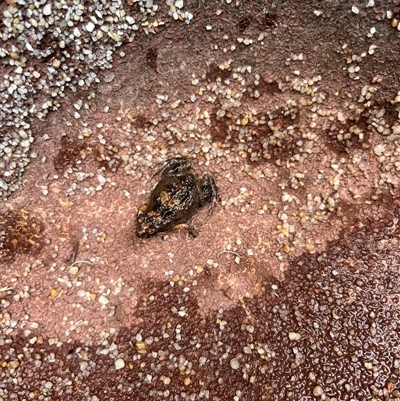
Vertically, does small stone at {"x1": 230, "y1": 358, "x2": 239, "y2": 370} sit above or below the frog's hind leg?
below

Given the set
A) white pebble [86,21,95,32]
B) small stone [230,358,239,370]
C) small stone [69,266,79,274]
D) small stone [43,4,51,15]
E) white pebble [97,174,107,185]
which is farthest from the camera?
white pebble [97,174,107,185]

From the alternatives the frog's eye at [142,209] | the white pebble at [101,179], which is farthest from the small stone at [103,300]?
the white pebble at [101,179]

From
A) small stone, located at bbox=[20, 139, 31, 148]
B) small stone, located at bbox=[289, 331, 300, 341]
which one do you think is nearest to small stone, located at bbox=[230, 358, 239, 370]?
small stone, located at bbox=[289, 331, 300, 341]

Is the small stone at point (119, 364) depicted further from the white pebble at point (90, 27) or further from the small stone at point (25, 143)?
the white pebble at point (90, 27)

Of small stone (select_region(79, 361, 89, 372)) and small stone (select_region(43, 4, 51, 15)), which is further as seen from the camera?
small stone (select_region(79, 361, 89, 372))

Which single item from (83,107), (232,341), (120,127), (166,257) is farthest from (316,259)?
(83,107)

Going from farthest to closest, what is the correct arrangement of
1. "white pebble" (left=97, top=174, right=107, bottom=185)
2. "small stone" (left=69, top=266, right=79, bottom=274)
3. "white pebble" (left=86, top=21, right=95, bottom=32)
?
1. "white pebble" (left=97, top=174, right=107, bottom=185)
2. "small stone" (left=69, top=266, right=79, bottom=274)
3. "white pebble" (left=86, top=21, right=95, bottom=32)

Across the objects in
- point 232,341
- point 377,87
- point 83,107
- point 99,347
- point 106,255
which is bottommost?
point 232,341

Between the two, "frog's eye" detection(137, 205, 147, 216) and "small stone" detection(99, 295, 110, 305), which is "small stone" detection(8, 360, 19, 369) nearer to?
"small stone" detection(99, 295, 110, 305)

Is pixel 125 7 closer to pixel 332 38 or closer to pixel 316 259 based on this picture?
pixel 332 38
